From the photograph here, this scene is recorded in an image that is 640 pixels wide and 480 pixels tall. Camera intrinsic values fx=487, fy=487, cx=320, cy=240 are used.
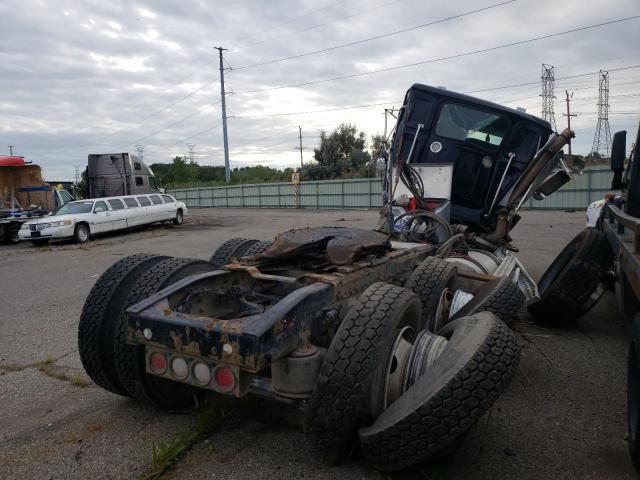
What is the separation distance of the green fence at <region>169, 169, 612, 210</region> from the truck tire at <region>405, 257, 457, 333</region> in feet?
63.9

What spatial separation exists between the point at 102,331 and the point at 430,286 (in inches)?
91.9

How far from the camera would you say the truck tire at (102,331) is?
10.5 ft

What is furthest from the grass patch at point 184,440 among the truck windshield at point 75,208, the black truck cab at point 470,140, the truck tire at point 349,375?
the truck windshield at point 75,208

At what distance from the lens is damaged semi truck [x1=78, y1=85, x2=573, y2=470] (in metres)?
2.40

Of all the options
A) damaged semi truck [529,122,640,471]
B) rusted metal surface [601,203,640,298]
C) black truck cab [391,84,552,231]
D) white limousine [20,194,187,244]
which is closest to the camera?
rusted metal surface [601,203,640,298]

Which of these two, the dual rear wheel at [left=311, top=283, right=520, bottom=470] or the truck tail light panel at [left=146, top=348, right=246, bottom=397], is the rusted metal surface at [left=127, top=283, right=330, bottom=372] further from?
the dual rear wheel at [left=311, top=283, right=520, bottom=470]

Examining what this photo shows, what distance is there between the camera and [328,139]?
160 ft

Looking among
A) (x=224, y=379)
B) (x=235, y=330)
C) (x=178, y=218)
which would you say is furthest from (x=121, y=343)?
(x=178, y=218)

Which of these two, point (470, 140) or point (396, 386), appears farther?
point (470, 140)

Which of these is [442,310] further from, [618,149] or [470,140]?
[470,140]

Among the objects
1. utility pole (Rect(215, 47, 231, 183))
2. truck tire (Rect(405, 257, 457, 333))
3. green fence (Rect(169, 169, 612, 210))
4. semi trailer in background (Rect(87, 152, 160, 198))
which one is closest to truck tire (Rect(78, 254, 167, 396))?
truck tire (Rect(405, 257, 457, 333))

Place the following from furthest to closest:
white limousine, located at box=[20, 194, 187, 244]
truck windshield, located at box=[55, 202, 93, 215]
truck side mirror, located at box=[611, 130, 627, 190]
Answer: truck windshield, located at box=[55, 202, 93, 215] → white limousine, located at box=[20, 194, 187, 244] → truck side mirror, located at box=[611, 130, 627, 190]

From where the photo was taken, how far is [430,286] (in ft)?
12.1

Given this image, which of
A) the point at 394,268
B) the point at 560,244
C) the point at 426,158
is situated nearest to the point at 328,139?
the point at 560,244
